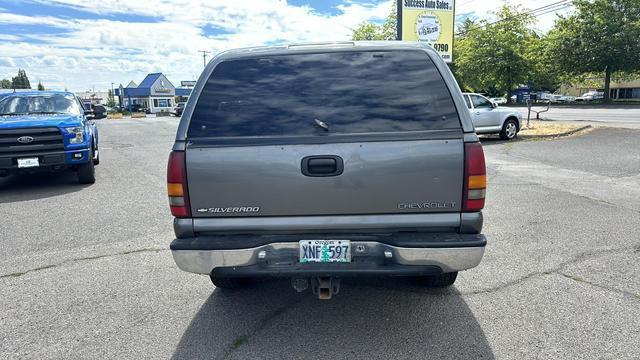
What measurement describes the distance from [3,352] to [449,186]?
321 cm

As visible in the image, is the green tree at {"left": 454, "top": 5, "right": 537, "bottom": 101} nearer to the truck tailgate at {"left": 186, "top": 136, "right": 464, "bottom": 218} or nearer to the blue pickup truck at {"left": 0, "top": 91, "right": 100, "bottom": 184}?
the blue pickup truck at {"left": 0, "top": 91, "right": 100, "bottom": 184}

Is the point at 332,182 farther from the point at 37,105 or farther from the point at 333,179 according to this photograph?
the point at 37,105

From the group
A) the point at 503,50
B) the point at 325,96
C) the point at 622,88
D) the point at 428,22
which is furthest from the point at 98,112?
the point at 622,88

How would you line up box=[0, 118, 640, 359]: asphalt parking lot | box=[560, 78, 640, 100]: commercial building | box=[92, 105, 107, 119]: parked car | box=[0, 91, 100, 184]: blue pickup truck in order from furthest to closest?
box=[560, 78, 640, 100]: commercial building, box=[92, 105, 107, 119]: parked car, box=[0, 91, 100, 184]: blue pickup truck, box=[0, 118, 640, 359]: asphalt parking lot

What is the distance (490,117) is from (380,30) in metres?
32.2

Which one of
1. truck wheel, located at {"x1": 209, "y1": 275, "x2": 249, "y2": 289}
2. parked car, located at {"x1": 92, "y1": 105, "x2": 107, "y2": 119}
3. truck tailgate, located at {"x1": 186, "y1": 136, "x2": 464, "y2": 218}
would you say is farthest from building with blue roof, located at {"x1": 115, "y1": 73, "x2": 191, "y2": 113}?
truck tailgate, located at {"x1": 186, "y1": 136, "x2": 464, "y2": 218}

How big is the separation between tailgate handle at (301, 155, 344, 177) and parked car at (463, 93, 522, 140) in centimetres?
1304

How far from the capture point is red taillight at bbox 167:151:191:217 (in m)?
2.92

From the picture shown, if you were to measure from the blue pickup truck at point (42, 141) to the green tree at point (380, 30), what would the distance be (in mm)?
36020

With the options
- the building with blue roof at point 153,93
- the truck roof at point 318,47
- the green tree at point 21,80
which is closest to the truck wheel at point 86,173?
the truck roof at point 318,47

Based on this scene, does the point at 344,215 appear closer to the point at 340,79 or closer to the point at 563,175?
the point at 340,79

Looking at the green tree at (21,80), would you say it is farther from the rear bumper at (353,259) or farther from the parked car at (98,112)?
the rear bumper at (353,259)

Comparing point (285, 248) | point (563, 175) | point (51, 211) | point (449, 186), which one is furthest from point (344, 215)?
point (563, 175)

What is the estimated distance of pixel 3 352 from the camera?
3074mm
